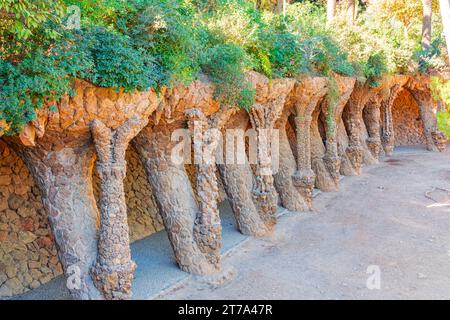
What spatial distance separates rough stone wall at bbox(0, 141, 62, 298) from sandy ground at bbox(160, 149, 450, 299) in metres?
2.50

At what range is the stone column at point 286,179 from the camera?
13.3 meters

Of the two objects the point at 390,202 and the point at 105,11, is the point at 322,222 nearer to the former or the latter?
the point at 390,202

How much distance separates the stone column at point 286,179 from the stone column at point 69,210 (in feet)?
23.6

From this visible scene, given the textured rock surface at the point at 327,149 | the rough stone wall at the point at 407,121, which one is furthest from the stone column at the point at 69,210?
the rough stone wall at the point at 407,121

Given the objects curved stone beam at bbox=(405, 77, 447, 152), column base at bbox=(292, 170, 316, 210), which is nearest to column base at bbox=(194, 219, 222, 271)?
column base at bbox=(292, 170, 316, 210)

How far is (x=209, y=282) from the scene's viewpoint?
8.52 meters

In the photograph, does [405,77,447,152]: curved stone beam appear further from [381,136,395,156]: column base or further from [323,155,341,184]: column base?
[323,155,341,184]: column base

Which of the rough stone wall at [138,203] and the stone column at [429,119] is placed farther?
the stone column at [429,119]

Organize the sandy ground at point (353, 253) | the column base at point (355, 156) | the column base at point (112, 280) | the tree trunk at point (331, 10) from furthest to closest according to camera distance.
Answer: the column base at point (355, 156)
the tree trunk at point (331, 10)
the sandy ground at point (353, 253)
the column base at point (112, 280)

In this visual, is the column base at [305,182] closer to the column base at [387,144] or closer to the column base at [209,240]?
the column base at [209,240]

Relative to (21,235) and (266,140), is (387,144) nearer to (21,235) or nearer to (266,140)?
(266,140)

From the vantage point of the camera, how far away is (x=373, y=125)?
20750 millimetres

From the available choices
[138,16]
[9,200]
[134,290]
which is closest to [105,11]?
[138,16]

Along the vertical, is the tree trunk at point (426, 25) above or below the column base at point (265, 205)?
above
